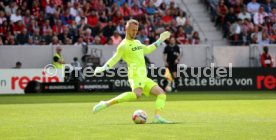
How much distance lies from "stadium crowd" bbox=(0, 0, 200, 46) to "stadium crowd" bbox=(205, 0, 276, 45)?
2.34 m

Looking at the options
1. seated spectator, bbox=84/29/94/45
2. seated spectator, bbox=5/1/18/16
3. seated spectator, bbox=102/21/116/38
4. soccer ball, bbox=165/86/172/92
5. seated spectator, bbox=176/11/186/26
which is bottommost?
soccer ball, bbox=165/86/172/92

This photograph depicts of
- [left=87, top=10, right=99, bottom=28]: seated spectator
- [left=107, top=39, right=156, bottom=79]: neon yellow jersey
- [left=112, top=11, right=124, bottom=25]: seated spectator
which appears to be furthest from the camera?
[left=112, top=11, right=124, bottom=25]: seated spectator

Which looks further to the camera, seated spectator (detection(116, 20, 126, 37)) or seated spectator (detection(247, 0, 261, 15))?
seated spectator (detection(247, 0, 261, 15))

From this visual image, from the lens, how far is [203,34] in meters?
39.2

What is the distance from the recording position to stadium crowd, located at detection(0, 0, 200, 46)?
3416 centimetres

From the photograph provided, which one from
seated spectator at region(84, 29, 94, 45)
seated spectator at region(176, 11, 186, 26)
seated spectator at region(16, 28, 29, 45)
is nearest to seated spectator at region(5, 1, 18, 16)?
seated spectator at region(16, 28, 29, 45)

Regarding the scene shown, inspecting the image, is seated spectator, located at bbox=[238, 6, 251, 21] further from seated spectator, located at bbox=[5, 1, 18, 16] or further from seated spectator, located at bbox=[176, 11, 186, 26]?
seated spectator, located at bbox=[5, 1, 18, 16]

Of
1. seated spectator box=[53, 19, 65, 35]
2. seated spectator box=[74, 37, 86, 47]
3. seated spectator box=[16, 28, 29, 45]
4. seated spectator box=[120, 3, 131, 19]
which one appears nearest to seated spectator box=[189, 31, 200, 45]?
seated spectator box=[120, 3, 131, 19]

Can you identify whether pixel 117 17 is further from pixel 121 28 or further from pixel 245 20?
pixel 245 20

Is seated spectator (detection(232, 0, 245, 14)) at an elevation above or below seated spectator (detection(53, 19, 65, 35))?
above

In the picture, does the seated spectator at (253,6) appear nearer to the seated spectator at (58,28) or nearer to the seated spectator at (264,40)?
the seated spectator at (264,40)

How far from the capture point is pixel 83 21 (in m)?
34.8

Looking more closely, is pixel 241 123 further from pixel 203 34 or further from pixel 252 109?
pixel 203 34

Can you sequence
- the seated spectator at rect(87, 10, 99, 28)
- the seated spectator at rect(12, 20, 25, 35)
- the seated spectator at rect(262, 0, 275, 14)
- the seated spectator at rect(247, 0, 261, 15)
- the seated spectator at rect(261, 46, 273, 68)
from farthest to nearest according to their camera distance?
the seated spectator at rect(262, 0, 275, 14) < the seated spectator at rect(247, 0, 261, 15) < the seated spectator at rect(261, 46, 273, 68) < the seated spectator at rect(87, 10, 99, 28) < the seated spectator at rect(12, 20, 25, 35)
